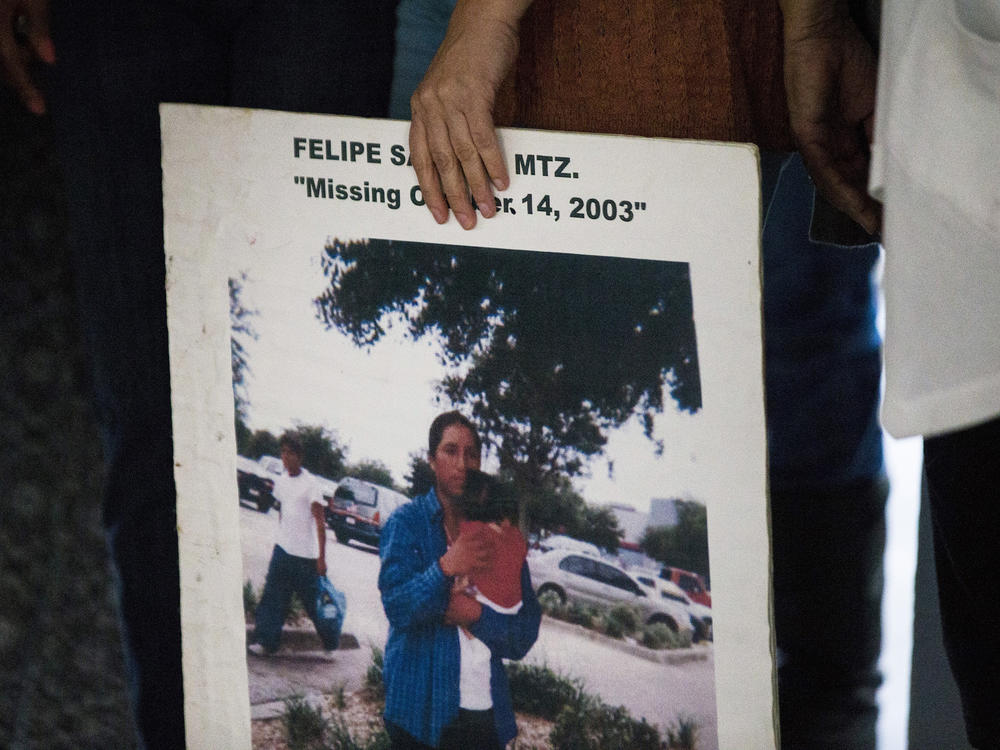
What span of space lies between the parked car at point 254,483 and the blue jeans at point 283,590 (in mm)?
37

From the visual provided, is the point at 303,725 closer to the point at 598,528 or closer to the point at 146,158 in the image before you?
the point at 598,528

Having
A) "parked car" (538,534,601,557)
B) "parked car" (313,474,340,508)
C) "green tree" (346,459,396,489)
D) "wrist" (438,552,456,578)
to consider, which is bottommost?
"wrist" (438,552,456,578)

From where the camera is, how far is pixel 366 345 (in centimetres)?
65

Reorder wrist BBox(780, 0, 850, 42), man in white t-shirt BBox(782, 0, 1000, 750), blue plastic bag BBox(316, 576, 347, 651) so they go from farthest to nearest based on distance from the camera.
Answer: blue plastic bag BBox(316, 576, 347, 651) → wrist BBox(780, 0, 850, 42) → man in white t-shirt BBox(782, 0, 1000, 750)

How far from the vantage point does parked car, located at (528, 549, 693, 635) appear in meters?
0.64

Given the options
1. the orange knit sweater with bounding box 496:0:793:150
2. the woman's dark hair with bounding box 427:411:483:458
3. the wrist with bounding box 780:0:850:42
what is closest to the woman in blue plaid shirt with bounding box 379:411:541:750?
the woman's dark hair with bounding box 427:411:483:458

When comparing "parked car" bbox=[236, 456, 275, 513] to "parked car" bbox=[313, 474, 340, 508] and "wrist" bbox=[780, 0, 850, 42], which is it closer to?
"parked car" bbox=[313, 474, 340, 508]

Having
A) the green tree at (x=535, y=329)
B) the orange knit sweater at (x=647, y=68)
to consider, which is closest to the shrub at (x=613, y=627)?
the green tree at (x=535, y=329)

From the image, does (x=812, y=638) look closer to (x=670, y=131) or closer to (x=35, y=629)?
(x=670, y=131)

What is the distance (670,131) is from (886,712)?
67cm

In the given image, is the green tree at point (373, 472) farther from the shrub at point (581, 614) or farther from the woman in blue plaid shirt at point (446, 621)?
the shrub at point (581, 614)

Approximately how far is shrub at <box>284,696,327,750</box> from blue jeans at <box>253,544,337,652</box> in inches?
2.1

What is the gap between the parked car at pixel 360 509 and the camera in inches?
26.0

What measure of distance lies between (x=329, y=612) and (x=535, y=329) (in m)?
0.27
